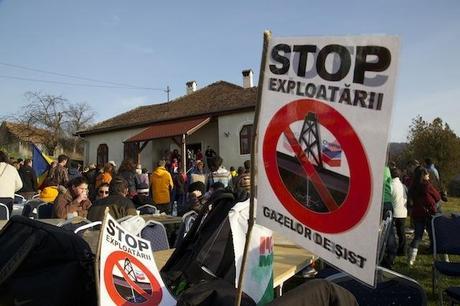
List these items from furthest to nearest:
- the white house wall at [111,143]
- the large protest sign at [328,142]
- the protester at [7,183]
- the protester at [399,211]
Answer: the white house wall at [111,143]
the protester at [399,211]
the protester at [7,183]
the large protest sign at [328,142]

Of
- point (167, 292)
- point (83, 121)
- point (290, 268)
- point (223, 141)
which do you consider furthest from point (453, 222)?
point (83, 121)

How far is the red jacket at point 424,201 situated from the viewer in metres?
6.99

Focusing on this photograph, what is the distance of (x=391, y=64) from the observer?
4.31ft

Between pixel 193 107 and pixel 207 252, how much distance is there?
2122cm

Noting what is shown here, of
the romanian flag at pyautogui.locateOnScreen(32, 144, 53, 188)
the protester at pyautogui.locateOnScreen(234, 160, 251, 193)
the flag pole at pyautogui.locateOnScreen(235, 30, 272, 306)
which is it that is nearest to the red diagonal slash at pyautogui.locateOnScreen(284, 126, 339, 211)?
the flag pole at pyautogui.locateOnScreen(235, 30, 272, 306)

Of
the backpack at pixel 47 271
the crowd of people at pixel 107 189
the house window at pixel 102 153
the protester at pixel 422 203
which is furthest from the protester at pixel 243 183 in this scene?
the house window at pixel 102 153

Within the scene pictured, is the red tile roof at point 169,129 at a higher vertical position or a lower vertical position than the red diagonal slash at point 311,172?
higher

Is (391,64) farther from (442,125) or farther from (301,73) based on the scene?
(442,125)

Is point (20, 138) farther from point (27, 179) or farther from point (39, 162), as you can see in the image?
point (27, 179)

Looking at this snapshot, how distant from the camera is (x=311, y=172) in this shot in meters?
1.56

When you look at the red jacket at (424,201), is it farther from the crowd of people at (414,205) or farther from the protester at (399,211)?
the protester at (399,211)

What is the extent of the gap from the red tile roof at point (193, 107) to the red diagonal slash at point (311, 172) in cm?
1786

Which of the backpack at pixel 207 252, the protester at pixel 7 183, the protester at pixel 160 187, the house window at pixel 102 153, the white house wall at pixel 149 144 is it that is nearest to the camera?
the backpack at pixel 207 252

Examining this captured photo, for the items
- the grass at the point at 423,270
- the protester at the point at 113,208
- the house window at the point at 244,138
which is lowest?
the grass at the point at 423,270
